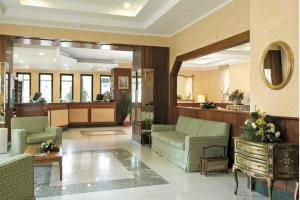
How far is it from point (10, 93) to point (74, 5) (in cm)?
283

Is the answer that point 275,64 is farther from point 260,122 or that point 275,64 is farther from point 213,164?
point 213,164

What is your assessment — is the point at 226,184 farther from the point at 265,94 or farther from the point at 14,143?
the point at 14,143

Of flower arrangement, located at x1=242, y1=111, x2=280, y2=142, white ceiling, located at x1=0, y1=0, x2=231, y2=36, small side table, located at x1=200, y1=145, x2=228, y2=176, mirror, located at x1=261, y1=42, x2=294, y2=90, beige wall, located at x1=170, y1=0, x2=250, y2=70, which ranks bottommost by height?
small side table, located at x1=200, y1=145, x2=228, y2=176

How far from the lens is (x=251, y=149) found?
130 inches

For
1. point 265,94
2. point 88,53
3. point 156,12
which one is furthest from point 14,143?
point 88,53

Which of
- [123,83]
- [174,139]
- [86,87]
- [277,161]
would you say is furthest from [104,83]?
[277,161]

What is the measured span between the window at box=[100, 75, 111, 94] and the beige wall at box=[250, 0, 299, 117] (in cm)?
1298

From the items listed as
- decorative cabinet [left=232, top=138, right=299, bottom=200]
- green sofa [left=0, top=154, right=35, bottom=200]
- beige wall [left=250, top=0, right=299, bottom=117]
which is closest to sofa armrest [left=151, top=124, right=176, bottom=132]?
beige wall [left=250, top=0, right=299, bottom=117]

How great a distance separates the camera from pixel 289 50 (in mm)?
3254

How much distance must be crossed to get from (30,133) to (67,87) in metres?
10.1

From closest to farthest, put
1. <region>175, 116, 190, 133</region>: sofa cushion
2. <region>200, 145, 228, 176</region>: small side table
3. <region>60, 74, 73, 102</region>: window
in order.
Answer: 1. <region>200, 145, 228, 176</region>: small side table
2. <region>175, 116, 190, 133</region>: sofa cushion
3. <region>60, 74, 73, 102</region>: window

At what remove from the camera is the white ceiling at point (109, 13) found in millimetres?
5562

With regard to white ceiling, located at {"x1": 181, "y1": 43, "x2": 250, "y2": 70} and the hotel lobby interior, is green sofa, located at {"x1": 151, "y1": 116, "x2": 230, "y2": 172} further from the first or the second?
white ceiling, located at {"x1": 181, "y1": 43, "x2": 250, "y2": 70}

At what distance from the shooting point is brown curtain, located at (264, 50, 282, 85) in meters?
3.45
